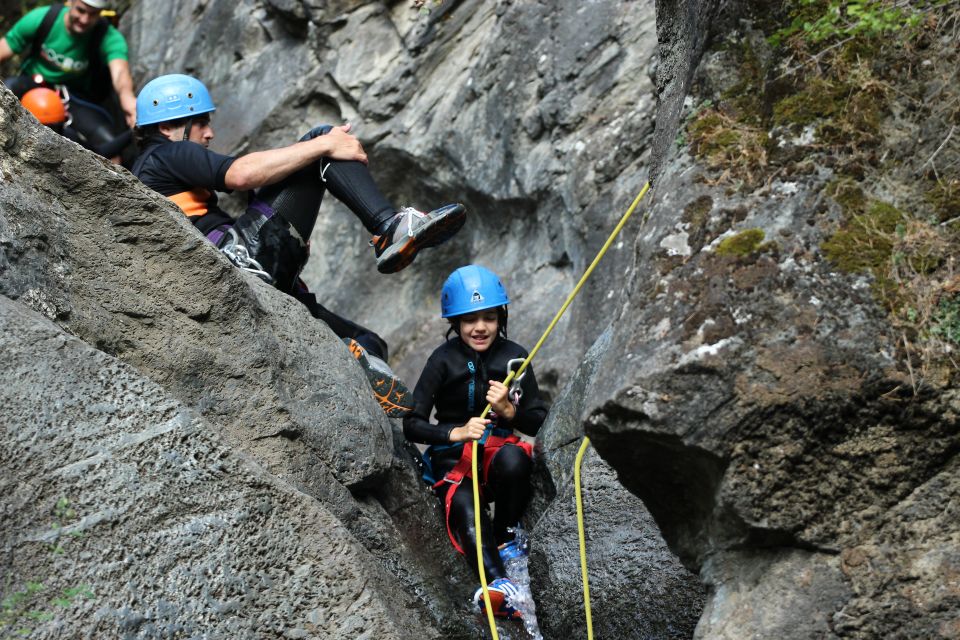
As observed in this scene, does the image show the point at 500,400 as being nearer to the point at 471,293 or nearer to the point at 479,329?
the point at 479,329

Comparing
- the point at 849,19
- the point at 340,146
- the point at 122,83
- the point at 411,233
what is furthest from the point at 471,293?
the point at 122,83

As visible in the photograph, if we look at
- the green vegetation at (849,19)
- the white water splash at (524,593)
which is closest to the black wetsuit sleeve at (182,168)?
the white water splash at (524,593)

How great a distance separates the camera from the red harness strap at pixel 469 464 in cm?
611

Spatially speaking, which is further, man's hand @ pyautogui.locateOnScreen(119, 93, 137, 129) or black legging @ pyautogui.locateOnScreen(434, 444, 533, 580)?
man's hand @ pyautogui.locateOnScreen(119, 93, 137, 129)

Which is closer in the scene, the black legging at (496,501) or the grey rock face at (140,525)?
the grey rock face at (140,525)

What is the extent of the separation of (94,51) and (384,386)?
19.3ft

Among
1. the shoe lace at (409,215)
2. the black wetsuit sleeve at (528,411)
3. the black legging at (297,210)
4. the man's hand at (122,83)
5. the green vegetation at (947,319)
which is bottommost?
the black wetsuit sleeve at (528,411)

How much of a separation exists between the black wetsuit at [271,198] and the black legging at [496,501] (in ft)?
3.53

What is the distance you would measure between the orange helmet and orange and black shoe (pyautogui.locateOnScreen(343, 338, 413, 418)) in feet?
16.4

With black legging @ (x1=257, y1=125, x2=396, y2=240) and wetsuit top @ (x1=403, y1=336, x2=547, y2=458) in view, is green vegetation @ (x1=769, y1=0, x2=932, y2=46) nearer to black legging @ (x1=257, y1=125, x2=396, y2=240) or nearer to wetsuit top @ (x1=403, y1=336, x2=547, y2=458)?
black legging @ (x1=257, y1=125, x2=396, y2=240)

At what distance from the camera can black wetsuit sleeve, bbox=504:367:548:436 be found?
661cm

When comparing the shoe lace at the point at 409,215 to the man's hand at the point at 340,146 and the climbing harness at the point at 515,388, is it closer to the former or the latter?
the man's hand at the point at 340,146

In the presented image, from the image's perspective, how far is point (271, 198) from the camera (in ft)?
21.7

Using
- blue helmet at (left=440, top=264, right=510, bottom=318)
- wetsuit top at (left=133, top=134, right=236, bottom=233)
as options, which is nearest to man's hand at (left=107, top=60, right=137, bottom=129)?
wetsuit top at (left=133, top=134, right=236, bottom=233)
